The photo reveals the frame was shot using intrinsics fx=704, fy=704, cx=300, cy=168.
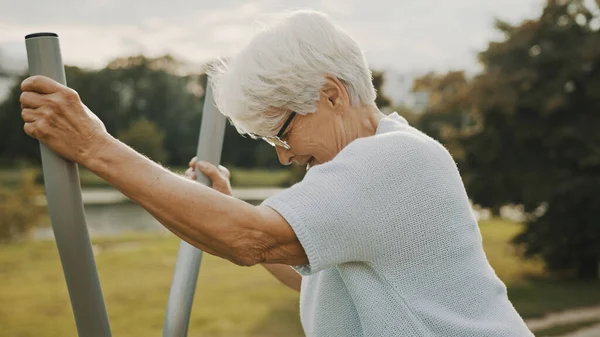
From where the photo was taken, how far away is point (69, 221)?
1.37 metres

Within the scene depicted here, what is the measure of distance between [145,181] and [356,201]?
16.5 inches

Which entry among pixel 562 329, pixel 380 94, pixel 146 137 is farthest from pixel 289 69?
Result: pixel 146 137

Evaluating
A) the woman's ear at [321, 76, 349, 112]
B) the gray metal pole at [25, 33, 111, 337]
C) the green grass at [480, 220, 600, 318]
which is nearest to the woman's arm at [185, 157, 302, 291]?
the woman's ear at [321, 76, 349, 112]

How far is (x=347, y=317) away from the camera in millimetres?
1712

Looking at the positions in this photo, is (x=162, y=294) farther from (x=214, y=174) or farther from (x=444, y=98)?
(x=214, y=174)

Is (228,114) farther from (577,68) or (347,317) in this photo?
(577,68)

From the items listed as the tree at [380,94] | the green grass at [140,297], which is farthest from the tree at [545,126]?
the green grass at [140,297]

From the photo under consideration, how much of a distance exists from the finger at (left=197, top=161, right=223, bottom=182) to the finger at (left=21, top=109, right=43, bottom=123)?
79 cm

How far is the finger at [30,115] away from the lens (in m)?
1.25

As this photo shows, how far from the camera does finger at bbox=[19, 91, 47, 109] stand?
1243mm

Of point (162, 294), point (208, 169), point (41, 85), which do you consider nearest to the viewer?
point (41, 85)

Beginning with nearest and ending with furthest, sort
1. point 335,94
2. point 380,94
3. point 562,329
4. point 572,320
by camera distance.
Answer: point 335,94, point 562,329, point 572,320, point 380,94

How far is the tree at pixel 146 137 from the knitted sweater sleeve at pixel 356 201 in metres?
19.8

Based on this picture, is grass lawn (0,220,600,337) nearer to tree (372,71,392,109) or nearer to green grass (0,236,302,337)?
green grass (0,236,302,337)
